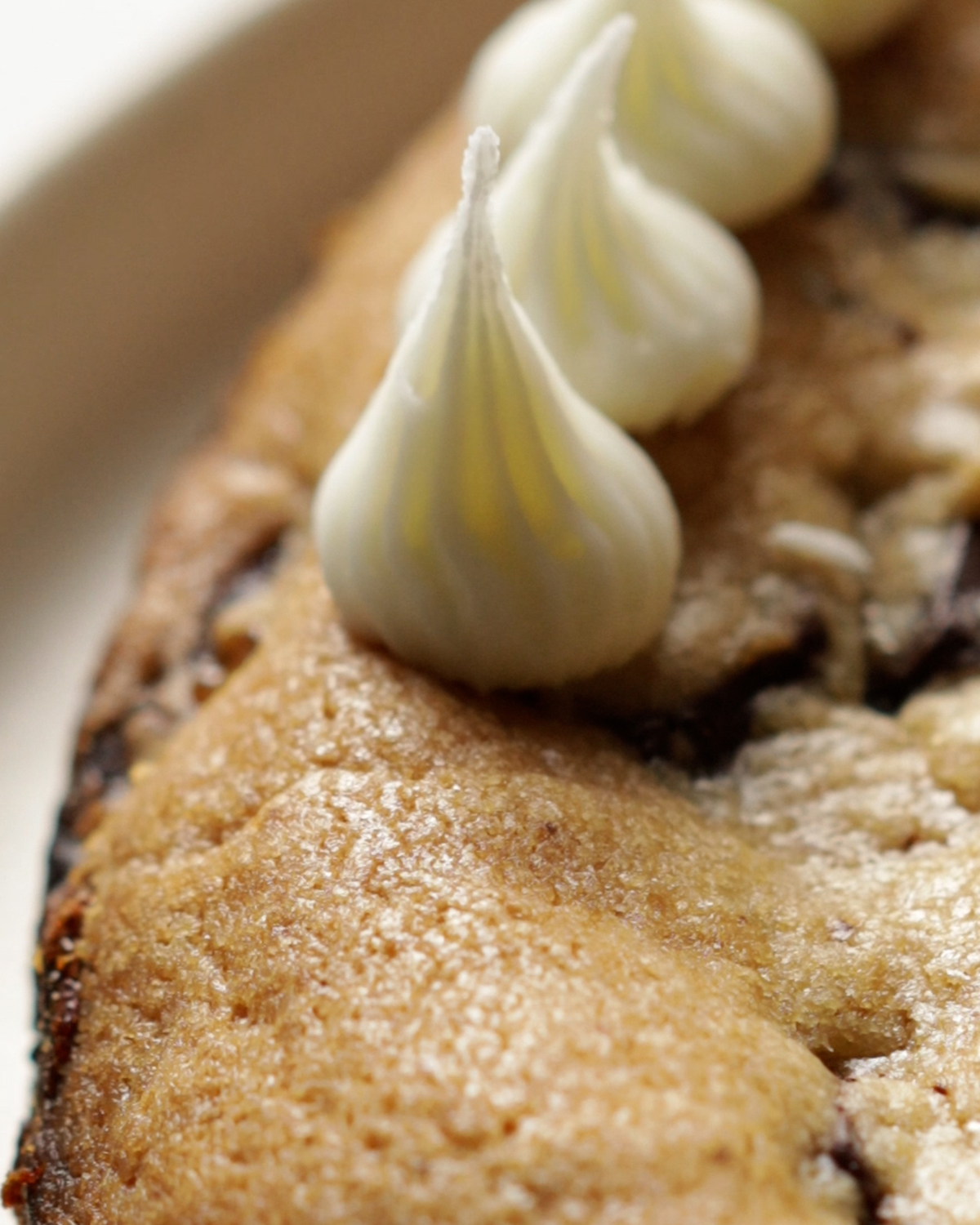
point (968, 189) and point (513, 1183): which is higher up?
point (513, 1183)

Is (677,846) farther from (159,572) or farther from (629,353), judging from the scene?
(159,572)

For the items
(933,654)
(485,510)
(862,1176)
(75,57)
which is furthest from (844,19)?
(862,1176)

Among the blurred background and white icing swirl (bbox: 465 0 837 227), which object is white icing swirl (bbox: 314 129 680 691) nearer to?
white icing swirl (bbox: 465 0 837 227)

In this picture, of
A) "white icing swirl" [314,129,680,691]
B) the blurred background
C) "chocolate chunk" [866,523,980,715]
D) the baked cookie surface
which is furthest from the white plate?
"chocolate chunk" [866,523,980,715]

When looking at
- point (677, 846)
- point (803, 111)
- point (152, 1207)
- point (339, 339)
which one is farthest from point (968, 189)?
point (152, 1207)

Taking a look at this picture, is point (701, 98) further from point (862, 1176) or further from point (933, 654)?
point (862, 1176)

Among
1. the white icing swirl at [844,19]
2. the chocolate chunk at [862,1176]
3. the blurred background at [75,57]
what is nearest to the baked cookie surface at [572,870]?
the chocolate chunk at [862,1176]

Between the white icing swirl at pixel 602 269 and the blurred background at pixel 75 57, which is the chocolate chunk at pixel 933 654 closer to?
the white icing swirl at pixel 602 269
